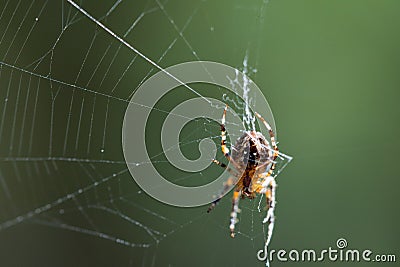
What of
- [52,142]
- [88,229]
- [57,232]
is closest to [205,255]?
[88,229]

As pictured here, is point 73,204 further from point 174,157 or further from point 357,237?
point 357,237

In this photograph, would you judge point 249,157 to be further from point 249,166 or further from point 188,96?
point 188,96

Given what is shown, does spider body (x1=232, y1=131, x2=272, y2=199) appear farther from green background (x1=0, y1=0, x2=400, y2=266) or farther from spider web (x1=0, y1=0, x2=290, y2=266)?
spider web (x1=0, y1=0, x2=290, y2=266)

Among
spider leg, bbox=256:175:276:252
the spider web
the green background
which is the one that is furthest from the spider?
the spider web

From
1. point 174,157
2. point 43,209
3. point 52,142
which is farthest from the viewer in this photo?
point 52,142

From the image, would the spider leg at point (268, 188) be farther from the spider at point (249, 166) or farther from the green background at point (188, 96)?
the green background at point (188, 96)
